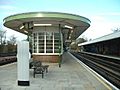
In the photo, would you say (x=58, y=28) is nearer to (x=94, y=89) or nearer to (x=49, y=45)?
(x=49, y=45)

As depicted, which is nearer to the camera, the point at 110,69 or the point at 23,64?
the point at 23,64

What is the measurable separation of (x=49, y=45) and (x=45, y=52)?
674mm

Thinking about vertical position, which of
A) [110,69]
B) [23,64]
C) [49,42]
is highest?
[49,42]

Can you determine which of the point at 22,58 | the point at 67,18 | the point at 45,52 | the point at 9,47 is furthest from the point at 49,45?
the point at 9,47

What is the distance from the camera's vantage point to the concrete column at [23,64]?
8.44 metres

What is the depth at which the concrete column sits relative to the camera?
8439mm

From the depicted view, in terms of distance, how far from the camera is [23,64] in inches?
337

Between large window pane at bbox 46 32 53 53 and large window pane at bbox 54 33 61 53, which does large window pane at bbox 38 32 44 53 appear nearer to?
large window pane at bbox 46 32 53 53

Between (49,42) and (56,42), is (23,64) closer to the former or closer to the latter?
(49,42)

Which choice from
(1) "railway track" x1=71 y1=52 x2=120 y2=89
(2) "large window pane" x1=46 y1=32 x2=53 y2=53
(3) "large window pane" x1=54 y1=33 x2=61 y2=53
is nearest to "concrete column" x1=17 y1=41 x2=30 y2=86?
(1) "railway track" x1=71 y1=52 x2=120 y2=89

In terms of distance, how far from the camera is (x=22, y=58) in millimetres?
8609

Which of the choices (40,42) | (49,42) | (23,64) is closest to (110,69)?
(49,42)

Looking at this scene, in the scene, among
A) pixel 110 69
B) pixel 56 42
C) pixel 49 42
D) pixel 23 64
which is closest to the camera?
pixel 23 64

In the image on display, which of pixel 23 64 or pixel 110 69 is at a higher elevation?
pixel 23 64
